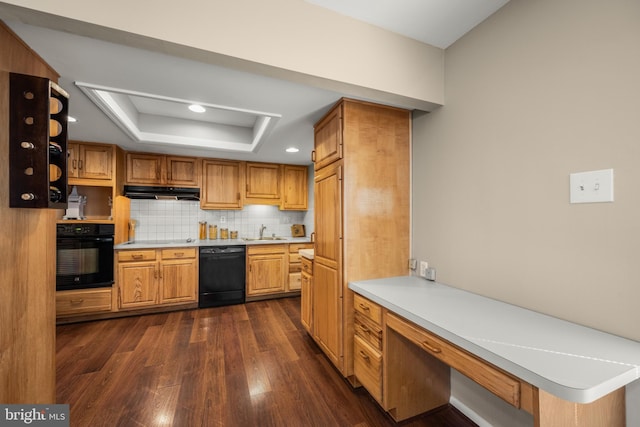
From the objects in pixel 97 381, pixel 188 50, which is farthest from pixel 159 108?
pixel 97 381

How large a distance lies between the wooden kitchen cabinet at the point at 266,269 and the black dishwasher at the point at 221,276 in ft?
0.36

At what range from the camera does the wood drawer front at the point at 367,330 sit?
5.28 feet

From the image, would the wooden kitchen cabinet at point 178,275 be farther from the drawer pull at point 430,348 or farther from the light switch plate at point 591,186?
the light switch plate at point 591,186

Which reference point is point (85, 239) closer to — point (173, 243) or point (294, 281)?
point (173, 243)

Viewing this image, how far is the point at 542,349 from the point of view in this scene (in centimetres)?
93

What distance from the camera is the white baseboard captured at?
1.52 metres

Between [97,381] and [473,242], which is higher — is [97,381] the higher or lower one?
the lower one

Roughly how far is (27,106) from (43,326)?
1202 mm

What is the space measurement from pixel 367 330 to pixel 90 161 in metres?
3.62

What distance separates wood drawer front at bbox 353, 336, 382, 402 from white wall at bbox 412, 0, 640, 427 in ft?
1.81

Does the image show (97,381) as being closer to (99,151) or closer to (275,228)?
(99,151)

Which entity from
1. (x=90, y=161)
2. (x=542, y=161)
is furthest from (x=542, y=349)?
(x=90, y=161)

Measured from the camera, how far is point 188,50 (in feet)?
4.09

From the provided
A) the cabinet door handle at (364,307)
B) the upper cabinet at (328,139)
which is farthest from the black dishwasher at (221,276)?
the cabinet door handle at (364,307)
